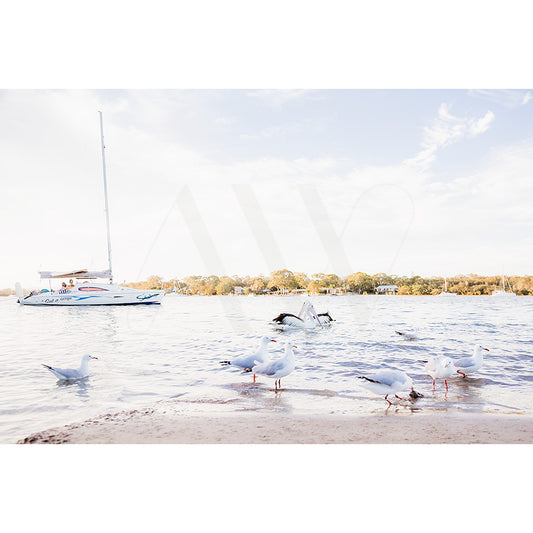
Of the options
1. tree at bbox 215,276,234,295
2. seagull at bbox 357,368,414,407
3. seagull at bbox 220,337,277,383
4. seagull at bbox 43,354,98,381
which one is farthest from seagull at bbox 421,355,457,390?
tree at bbox 215,276,234,295

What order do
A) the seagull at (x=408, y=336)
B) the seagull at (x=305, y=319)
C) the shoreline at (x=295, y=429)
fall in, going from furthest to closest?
the seagull at (x=305, y=319), the seagull at (x=408, y=336), the shoreline at (x=295, y=429)

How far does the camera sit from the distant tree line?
6672 millimetres

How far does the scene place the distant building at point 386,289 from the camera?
7.82 meters

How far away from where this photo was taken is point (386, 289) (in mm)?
8203

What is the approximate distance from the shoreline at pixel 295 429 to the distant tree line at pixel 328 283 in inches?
161

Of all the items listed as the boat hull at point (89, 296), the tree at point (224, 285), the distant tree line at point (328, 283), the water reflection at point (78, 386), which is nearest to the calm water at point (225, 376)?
the water reflection at point (78, 386)

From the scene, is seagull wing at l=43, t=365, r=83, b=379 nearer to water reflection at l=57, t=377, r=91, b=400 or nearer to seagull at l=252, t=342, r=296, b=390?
water reflection at l=57, t=377, r=91, b=400

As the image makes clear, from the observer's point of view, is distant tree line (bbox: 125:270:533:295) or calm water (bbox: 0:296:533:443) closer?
calm water (bbox: 0:296:533:443)

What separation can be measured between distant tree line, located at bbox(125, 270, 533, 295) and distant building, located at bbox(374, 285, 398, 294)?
125mm

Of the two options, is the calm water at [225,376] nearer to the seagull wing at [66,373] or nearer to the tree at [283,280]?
the seagull wing at [66,373]

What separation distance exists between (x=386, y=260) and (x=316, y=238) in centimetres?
128
